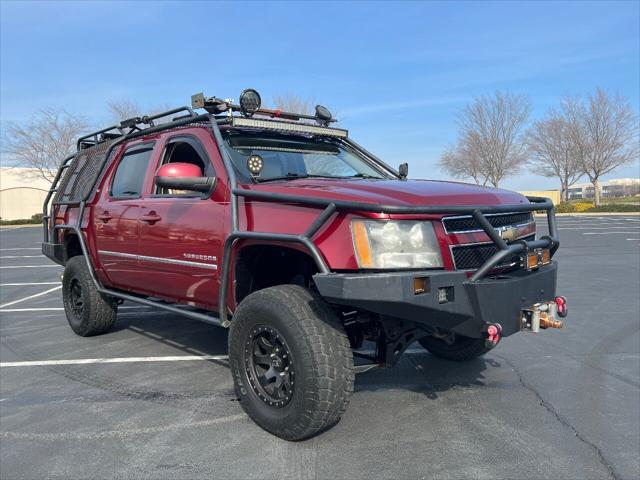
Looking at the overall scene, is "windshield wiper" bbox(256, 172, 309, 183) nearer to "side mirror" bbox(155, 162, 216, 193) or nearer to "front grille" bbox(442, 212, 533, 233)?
"side mirror" bbox(155, 162, 216, 193)

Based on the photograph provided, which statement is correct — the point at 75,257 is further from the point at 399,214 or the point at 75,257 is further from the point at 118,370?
the point at 399,214

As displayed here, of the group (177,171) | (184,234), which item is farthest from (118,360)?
(177,171)

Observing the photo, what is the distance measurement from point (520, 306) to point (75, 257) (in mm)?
4776

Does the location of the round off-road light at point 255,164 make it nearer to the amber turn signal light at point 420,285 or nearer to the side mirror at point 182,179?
the side mirror at point 182,179

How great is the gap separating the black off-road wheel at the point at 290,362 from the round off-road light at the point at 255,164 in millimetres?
889

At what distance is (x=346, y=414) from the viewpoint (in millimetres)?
3453

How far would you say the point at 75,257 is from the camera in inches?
224

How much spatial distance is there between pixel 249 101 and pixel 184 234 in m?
1.13

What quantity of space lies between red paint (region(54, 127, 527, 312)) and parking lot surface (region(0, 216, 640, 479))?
2.59 ft

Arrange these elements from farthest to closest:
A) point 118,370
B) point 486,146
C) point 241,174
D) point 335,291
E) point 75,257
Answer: point 486,146 < point 75,257 < point 118,370 < point 241,174 < point 335,291

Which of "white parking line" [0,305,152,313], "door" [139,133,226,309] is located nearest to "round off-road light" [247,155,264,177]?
"door" [139,133,226,309]

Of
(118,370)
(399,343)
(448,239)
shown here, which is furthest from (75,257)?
(448,239)

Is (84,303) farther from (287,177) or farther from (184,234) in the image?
(287,177)

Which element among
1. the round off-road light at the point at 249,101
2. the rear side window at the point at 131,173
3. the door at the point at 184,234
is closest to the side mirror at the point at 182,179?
the door at the point at 184,234
